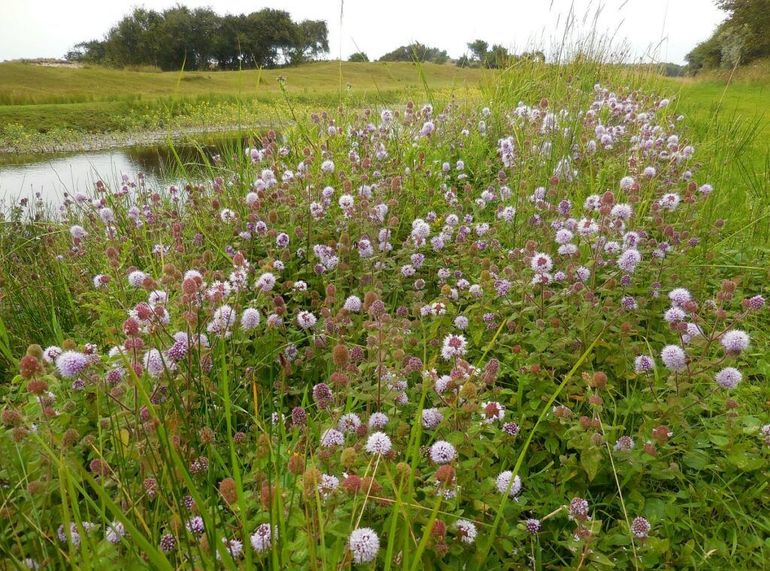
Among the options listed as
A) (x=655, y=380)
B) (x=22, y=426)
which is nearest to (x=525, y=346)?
(x=655, y=380)

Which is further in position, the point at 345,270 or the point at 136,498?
the point at 345,270

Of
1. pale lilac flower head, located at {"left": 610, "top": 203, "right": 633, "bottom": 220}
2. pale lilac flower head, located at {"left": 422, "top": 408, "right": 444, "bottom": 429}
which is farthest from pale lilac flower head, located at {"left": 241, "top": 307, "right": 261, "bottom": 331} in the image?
pale lilac flower head, located at {"left": 610, "top": 203, "right": 633, "bottom": 220}

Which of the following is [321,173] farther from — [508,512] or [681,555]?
[681,555]

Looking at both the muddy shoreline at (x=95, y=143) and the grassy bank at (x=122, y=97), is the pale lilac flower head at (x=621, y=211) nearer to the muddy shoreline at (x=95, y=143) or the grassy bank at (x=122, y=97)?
the grassy bank at (x=122, y=97)

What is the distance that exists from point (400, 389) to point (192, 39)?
5200 centimetres

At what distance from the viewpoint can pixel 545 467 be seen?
6.17 feet

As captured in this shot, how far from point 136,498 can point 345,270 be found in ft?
5.20

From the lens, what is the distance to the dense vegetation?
1.36 m

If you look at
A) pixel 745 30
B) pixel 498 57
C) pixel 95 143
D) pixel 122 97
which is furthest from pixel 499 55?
pixel 122 97

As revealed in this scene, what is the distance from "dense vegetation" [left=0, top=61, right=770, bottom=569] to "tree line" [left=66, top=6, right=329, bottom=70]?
46673 mm

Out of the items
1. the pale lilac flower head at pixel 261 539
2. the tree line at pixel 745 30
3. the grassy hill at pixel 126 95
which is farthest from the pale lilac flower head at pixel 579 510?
the tree line at pixel 745 30

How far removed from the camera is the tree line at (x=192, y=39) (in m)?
45.0

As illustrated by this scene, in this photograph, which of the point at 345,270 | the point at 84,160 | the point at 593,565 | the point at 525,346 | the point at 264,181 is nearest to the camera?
the point at 593,565

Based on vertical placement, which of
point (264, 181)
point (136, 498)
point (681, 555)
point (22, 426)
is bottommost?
point (681, 555)
